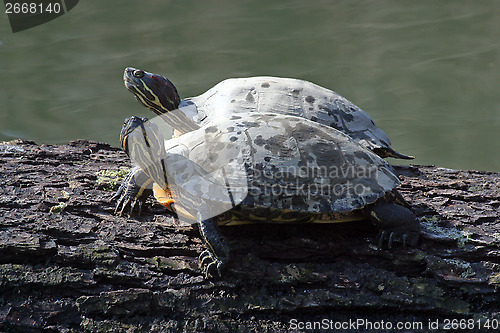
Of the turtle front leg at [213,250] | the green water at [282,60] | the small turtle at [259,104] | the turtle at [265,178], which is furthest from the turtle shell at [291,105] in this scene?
the green water at [282,60]

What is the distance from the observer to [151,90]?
3.13m

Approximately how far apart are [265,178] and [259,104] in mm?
907

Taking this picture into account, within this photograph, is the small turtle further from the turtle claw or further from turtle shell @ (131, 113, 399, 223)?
the turtle claw

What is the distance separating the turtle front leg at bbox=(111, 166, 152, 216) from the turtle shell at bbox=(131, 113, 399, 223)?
98 millimetres

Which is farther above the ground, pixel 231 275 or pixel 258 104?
pixel 258 104

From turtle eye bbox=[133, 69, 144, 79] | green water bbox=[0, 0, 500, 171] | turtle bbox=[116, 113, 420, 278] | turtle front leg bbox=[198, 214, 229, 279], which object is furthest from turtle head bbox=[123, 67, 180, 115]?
green water bbox=[0, 0, 500, 171]

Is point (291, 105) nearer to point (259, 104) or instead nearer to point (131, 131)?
point (259, 104)

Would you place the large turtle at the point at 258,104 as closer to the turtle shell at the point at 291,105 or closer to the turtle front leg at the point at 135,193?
the turtle shell at the point at 291,105

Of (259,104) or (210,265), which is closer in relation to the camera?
(210,265)

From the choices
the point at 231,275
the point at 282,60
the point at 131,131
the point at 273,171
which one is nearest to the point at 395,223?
the point at 273,171

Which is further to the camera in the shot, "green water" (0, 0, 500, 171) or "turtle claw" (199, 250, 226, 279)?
"green water" (0, 0, 500, 171)

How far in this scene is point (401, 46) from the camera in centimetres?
665

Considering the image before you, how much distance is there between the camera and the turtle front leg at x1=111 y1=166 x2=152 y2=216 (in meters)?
2.31

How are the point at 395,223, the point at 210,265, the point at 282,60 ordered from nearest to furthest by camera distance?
the point at 210,265, the point at 395,223, the point at 282,60
